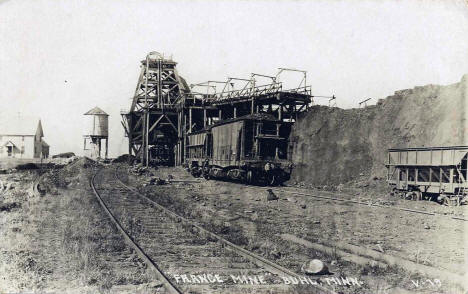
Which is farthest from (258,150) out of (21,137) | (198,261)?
(21,137)

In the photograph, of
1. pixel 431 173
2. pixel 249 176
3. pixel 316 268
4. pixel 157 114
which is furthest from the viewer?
pixel 157 114

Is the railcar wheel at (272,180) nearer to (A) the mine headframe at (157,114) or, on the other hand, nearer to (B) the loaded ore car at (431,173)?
(B) the loaded ore car at (431,173)

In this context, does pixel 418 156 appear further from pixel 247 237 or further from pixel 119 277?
pixel 119 277

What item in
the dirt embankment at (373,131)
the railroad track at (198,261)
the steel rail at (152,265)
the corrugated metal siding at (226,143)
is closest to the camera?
the steel rail at (152,265)

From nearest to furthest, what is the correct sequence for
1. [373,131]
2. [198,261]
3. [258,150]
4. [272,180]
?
1. [198,261]
2. [258,150]
3. [272,180]
4. [373,131]

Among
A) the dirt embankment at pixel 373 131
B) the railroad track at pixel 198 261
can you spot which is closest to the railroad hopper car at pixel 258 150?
the dirt embankment at pixel 373 131

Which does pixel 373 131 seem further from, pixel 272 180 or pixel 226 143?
pixel 226 143

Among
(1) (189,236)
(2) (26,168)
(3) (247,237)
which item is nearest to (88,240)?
(1) (189,236)
